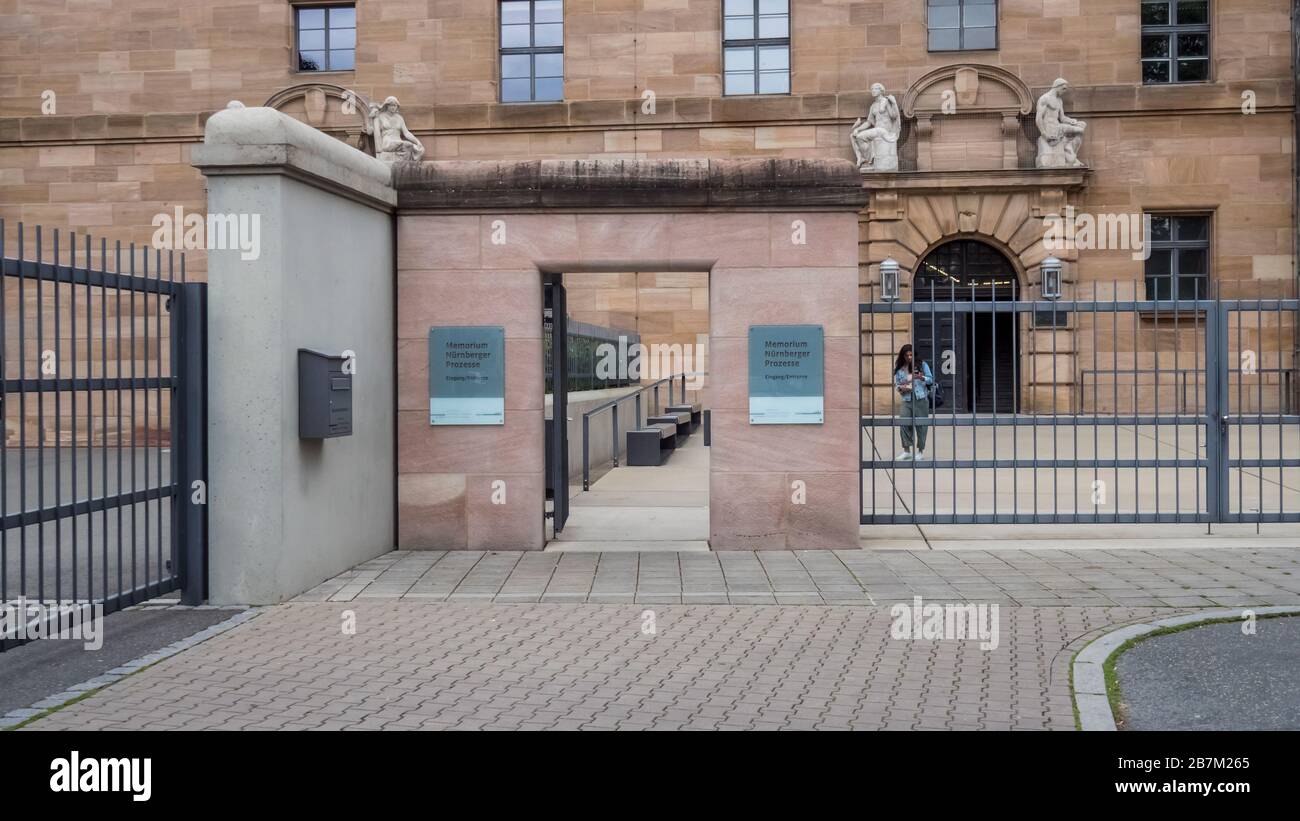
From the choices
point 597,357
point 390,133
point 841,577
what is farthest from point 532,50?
Answer: point 841,577

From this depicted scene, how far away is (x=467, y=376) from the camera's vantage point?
37.1ft

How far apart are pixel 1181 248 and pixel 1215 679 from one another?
22413mm

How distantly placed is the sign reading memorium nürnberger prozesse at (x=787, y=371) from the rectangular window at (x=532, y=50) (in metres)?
18.4

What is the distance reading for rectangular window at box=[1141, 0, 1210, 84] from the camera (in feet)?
88.8

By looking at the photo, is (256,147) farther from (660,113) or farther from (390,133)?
(660,113)

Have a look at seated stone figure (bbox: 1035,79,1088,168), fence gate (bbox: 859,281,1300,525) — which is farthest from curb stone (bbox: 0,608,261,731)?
seated stone figure (bbox: 1035,79,1088,168)

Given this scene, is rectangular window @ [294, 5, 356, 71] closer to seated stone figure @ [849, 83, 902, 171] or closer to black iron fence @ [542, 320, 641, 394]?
black iron fence @ [542, 320, 641, 394]

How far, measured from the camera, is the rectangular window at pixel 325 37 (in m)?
28.7

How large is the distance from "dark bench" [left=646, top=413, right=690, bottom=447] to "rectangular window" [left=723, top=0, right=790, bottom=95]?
7.31 metres

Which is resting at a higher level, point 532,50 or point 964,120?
point 532,50

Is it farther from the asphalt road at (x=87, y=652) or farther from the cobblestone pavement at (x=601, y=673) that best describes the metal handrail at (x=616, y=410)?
the asphalt road at (x=87, y=652)

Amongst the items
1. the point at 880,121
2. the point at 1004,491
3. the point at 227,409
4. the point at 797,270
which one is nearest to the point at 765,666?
the point at 227,409

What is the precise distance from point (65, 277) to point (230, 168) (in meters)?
1.98

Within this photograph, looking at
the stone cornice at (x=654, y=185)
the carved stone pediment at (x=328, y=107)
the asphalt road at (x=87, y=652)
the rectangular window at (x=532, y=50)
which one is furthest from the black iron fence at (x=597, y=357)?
the asphalt road at (x=87, y=652)
